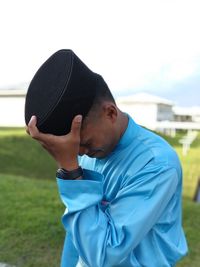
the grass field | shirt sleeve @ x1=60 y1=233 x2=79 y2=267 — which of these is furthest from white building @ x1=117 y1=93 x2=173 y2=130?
shirt sleeve @ x1=60 y1=233 x2=79 y2=267

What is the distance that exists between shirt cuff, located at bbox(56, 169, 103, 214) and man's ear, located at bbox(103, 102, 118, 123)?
226mm

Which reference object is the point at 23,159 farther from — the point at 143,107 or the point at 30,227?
the point at 143,107

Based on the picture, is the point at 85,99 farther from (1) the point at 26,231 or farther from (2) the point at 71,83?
(1) the point at 26,231

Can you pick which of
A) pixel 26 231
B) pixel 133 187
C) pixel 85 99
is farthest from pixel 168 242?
pixel 26 231

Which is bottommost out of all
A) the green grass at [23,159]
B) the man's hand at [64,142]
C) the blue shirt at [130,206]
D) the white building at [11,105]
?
the white building at [11,105]

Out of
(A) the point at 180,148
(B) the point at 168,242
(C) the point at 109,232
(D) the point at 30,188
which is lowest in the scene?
(A) the point at 180,148

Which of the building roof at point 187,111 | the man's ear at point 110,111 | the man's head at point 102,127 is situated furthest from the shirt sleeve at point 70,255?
the building roof at point 187,111

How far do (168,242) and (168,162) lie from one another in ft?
0.95

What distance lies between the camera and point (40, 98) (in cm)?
131

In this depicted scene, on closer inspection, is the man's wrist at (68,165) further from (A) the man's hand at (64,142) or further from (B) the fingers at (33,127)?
(B) the fingers at (33,127)

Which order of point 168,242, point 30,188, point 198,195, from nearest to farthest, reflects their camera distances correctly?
point 168,242 → point 30,188 → point 198,195

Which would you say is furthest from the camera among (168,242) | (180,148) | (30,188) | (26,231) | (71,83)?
(180,148)

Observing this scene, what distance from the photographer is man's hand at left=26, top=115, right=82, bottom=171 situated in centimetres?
127

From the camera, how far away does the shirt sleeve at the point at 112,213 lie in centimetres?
125
